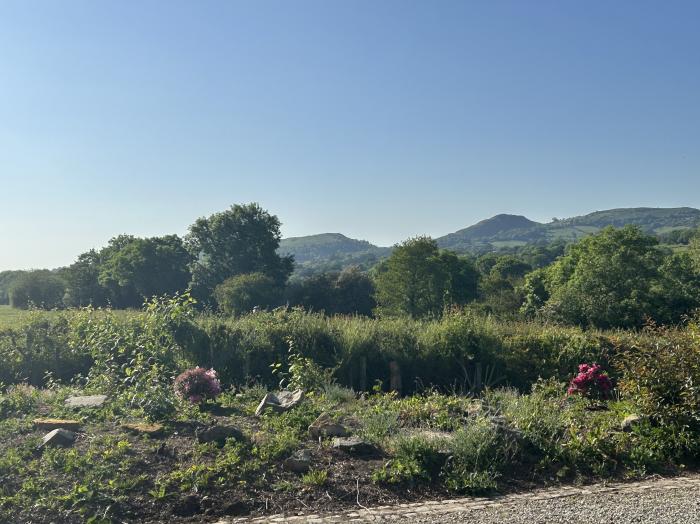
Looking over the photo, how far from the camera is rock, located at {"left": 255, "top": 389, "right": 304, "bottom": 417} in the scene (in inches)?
291

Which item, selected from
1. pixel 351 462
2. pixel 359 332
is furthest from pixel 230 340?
pixel 351 462

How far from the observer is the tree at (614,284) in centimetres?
2909

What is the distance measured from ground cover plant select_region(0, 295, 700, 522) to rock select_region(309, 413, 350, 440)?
18mm

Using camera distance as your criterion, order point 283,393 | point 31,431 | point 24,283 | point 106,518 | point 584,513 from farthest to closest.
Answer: point 24,283 < point 283,393 < point 31,431 < point 584,513 < point 106,518

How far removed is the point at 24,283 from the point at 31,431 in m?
48.8

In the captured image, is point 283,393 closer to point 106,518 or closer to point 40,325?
point 106,518

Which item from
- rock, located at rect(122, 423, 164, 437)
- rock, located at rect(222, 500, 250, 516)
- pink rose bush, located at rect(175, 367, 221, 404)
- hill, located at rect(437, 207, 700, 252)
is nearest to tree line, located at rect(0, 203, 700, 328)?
pink rose bush, located at rect(175, 367, 221, 404)

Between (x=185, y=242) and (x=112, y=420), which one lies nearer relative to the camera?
(x=112, y=420)

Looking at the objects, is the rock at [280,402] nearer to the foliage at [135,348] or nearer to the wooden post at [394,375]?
the foliage at [135,348]

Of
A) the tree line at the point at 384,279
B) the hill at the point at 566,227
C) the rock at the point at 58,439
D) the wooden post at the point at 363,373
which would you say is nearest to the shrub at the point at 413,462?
the rock at the point at 58,439

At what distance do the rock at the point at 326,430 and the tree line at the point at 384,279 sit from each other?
23026 mm

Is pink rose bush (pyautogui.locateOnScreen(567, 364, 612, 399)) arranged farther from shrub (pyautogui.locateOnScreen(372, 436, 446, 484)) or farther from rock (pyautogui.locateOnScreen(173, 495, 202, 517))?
rock (pyautogui.locateOnScreen(173, 495, 202, 517))

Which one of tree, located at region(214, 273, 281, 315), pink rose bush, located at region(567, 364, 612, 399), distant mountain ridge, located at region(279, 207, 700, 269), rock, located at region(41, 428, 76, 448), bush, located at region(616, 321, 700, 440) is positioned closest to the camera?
rock, located at region(41, 428, 76, 448)

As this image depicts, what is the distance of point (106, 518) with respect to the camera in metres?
4.68
